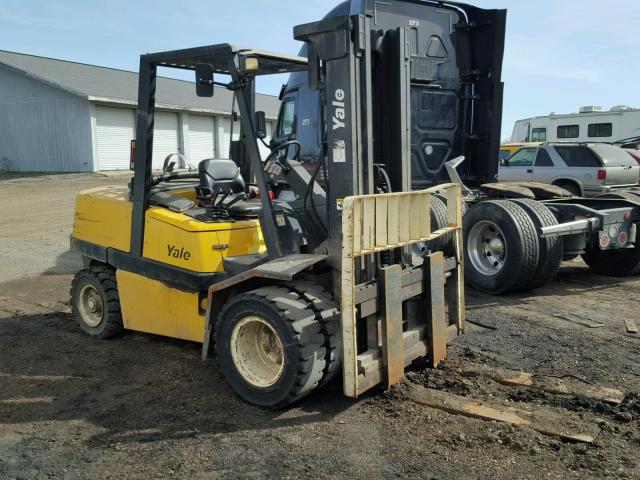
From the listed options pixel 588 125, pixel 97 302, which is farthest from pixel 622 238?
pixel 588 125

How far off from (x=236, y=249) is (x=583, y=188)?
37.6 ft

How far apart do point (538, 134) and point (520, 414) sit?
2283 cm

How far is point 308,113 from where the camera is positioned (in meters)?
9.10

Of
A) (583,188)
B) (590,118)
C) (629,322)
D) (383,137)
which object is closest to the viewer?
(383,137)

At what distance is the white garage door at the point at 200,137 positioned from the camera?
31.8 meters

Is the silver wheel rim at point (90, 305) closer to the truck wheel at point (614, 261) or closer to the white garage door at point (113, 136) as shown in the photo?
the truck wheel at point (614, 261)

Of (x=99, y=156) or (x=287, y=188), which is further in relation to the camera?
(x=99, y=156)

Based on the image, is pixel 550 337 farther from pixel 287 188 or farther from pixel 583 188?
pixel 583 188

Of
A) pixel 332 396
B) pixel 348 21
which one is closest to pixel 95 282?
pixel 332 396

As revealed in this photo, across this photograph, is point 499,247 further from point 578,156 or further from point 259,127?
point 578,156

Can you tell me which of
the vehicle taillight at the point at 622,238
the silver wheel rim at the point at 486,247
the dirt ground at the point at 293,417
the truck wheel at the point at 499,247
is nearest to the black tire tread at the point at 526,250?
the truck wheel at the point at 499,247

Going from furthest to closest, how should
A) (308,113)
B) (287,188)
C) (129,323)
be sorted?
(308,113) → (129,323) → (287,188)

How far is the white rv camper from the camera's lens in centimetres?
2222

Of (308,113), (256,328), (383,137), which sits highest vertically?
(308,113)
